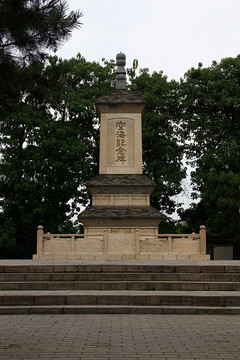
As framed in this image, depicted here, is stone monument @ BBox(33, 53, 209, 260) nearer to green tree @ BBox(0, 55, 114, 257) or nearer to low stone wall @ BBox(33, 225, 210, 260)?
low stone wall @ BBox(33, 225, 210, 260)

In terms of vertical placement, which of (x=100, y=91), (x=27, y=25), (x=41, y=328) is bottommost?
(x=41, y=328)

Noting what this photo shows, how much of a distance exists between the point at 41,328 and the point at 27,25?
4615 millimetres

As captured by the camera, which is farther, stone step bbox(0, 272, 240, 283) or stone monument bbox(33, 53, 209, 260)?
stone monument bbox(33, 53, 209, 260)

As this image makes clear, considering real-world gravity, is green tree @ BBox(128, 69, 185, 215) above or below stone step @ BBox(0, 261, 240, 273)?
above

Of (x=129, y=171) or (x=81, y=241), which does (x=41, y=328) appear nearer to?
(x=81, y=241)

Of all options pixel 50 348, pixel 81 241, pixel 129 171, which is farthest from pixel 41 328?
pixel 129 171

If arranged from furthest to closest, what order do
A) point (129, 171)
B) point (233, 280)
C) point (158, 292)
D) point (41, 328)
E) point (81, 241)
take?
point (129, 171) → point (81, 241) → point (233, 280) → point (158, 292) → point (41, 328)

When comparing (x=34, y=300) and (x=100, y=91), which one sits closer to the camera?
(x=34, y=300)

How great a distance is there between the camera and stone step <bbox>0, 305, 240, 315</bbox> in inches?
341

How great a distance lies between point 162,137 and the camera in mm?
27859

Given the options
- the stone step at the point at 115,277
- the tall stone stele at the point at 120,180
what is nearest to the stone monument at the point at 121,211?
the tall stone stele at the point at 120,180

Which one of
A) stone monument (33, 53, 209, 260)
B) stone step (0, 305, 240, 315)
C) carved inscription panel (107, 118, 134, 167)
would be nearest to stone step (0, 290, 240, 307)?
stone step (0, 305, 240, 315)

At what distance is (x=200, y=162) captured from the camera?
2603 cm

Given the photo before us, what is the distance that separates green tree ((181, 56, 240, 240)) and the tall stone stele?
16.9ft
